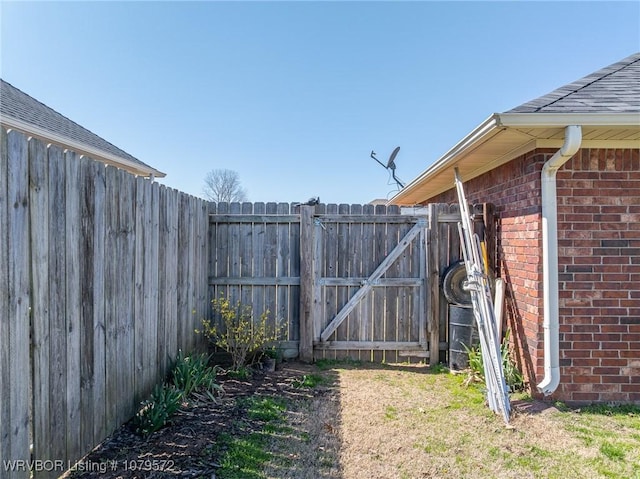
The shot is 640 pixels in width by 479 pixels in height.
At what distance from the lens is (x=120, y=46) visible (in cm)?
696

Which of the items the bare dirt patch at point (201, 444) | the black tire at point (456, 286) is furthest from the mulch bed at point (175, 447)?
the black tire at point (456, 286)

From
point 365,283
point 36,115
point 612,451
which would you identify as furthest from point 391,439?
point 36,115

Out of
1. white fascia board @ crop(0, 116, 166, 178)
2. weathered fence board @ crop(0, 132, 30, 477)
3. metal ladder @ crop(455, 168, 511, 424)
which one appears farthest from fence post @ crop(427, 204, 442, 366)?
white fascia board @ crop(0, 116, 166, 178)

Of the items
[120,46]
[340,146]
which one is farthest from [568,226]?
[340,146]

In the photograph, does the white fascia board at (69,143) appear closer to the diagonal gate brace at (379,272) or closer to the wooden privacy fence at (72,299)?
the wooden privacy fence at (72,299)

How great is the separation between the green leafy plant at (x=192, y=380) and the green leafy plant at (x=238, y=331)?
576 mm

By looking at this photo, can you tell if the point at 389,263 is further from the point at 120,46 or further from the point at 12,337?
the point at 120,46

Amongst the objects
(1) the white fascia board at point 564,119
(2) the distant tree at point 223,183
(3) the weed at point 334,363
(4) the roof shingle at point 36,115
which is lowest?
(3) the weed at point 334,363

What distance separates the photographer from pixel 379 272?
15.4 feet

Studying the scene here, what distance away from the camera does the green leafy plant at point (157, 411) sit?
2689 mm

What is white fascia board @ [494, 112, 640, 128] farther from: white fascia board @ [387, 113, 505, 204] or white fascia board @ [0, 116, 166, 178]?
white fascia board @ [0, 116, 166, 178]

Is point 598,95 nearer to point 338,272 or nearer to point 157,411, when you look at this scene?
point 338,272

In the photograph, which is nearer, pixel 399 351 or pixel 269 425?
pixel 269 425

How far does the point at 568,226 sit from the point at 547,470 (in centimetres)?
210
